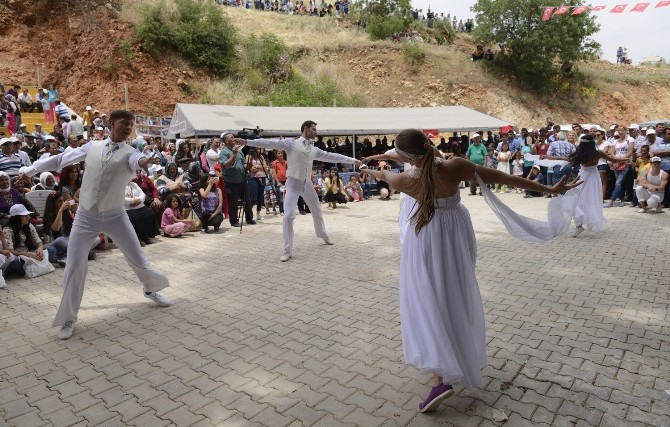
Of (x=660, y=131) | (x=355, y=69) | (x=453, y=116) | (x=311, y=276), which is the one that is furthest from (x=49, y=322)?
(x=355, y=69)

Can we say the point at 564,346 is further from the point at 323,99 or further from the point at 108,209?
the point at 323,99

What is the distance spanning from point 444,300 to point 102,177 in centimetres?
344

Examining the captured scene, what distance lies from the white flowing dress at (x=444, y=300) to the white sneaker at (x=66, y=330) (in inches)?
135

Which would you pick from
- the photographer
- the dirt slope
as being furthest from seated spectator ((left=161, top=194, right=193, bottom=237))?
the dirt slope

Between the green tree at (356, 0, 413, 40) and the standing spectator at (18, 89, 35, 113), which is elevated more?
the green tree at (356, 0, 413, 40)

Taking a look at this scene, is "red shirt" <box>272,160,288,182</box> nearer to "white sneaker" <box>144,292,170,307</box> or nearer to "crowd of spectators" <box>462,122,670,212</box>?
"crowd of spectators" <box>462,122,670,212</box>

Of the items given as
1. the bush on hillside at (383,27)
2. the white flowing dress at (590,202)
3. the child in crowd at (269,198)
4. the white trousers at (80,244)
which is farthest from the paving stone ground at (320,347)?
the bush on hillside at (383,27)

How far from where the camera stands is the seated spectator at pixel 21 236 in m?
6.89

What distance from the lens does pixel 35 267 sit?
274 inches

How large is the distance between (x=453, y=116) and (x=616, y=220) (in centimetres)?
1084

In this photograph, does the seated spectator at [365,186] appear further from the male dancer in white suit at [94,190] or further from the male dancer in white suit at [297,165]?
the male dancer in white suit at [94,190]

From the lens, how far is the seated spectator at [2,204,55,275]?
6.89 meters

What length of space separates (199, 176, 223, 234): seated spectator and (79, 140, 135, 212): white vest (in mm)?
5403

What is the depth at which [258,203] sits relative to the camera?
12234mm
